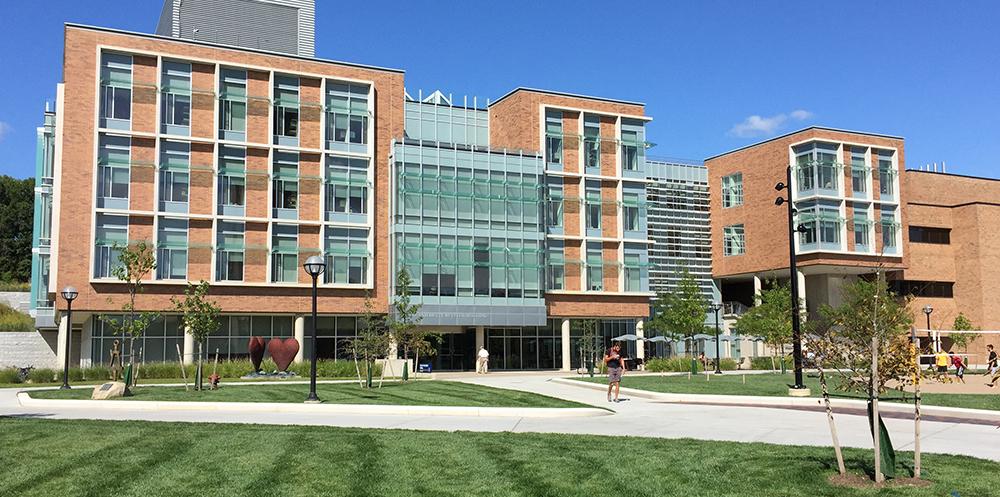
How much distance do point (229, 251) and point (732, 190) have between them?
40.1m

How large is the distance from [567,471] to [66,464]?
632 centimetres

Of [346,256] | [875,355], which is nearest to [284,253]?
[346,256]

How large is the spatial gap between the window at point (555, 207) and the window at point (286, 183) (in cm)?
1574

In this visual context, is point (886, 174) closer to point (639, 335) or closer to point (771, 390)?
point (639, 335)

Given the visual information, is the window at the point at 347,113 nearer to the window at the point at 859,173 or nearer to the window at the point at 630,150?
the window at the point at 630,150

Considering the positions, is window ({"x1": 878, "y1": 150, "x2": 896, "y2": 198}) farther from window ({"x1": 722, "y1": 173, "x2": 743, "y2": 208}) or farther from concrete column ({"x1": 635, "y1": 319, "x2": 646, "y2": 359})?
concrete column ({"x1": 635, "y1": 319, "x2": 646, "y2": 359})

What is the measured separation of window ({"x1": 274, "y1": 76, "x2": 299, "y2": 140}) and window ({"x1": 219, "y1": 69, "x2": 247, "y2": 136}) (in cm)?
173

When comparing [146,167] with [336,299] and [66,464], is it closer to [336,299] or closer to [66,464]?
[336,299]

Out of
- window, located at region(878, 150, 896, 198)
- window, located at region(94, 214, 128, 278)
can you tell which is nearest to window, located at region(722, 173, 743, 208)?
window, located at region(878, 150, 896, 198)

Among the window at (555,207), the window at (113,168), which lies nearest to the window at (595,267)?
the window at (555,207)

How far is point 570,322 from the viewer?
56.8 metres

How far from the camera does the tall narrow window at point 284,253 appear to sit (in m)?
49.0

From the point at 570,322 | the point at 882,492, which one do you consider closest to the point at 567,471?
the point at 882,492

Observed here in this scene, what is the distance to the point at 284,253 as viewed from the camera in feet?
162
